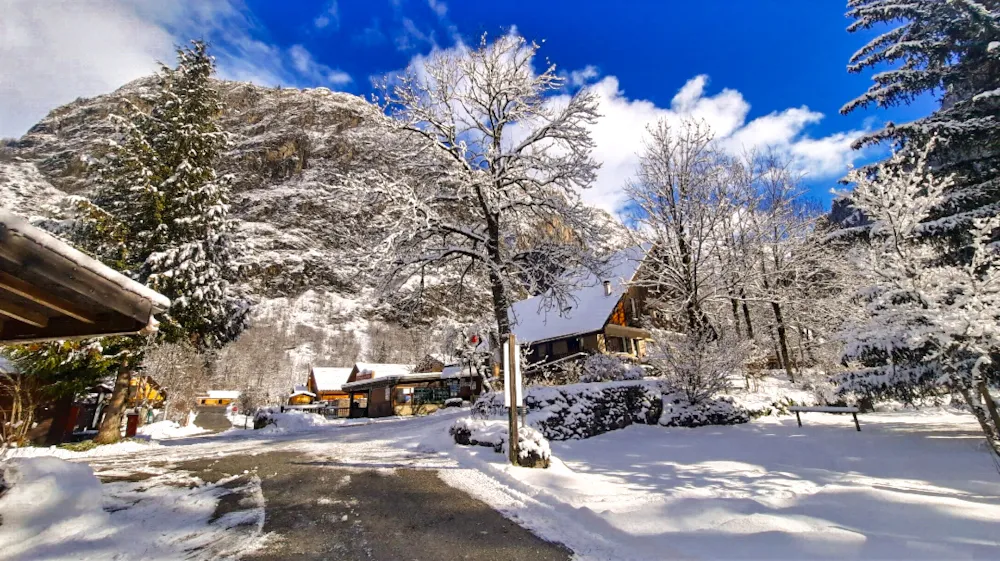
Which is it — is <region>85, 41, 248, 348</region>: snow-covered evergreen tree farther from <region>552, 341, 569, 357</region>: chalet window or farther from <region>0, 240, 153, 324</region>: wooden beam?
<region>552, 341, 569, 357</region>: chalet window

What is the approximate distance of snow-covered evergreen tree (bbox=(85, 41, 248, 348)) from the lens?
15766 mm

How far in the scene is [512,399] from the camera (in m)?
8.30

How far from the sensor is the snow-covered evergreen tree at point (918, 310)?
21.0ft

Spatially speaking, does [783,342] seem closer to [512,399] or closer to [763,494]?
[763,494]

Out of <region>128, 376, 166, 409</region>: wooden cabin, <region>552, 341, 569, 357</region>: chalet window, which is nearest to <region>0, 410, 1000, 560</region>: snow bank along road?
<region>552, 341, 569, 357</region>: chalet window

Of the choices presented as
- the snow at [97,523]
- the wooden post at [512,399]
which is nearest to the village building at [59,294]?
the snow at [97,523]

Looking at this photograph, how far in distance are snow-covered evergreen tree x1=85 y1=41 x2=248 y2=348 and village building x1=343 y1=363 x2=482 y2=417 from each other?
19.1 meters

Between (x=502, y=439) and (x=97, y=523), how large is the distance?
6.59 metres

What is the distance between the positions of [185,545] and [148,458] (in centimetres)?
976

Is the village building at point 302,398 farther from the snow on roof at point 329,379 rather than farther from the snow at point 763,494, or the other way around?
the snow at point 763,494

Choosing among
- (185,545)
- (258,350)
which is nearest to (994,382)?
(185,545)

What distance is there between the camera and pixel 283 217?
165 m

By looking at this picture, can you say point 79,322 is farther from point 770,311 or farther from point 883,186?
point 770,311

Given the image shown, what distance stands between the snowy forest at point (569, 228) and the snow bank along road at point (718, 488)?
155 cm
